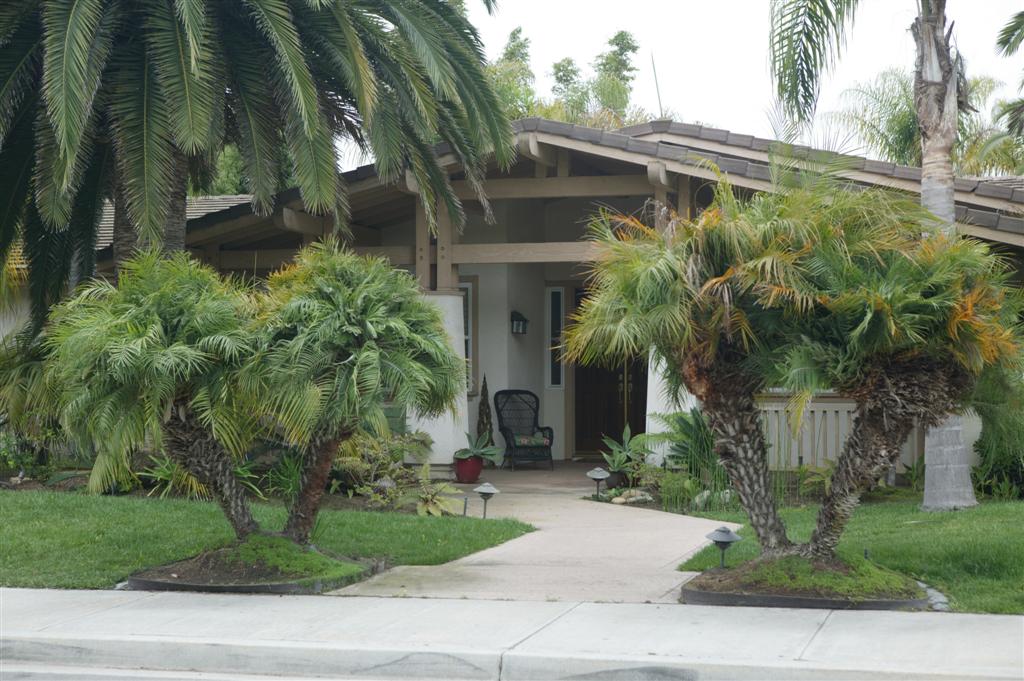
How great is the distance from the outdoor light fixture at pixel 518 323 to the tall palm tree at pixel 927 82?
6.27 meters

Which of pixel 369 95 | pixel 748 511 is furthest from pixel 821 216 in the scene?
pixel 369 95

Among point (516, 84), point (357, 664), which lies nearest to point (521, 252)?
point (357, 664)

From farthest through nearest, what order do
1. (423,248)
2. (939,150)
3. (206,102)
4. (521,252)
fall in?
(423,248) → (521,252) → (939,150) → (206,102)

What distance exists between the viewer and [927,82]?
11656 mm

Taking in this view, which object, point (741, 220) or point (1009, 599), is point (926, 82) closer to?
point (741, 220)

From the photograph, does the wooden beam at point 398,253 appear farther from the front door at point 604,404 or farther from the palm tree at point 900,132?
the palm tree at point 900,132

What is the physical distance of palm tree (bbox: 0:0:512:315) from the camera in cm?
1115

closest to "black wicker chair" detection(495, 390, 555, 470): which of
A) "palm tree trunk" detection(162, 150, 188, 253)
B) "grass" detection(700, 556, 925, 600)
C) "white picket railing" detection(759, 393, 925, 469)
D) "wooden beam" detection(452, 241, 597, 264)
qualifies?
"wooden beam" detection(452, 241, 597, 264)

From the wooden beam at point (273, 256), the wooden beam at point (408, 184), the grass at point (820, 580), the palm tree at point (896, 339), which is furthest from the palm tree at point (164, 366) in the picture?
the wooden beam at point (273, 256)

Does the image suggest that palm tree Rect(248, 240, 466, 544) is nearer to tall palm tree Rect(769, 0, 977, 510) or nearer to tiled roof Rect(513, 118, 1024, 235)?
tiled roof Rect(513, 118, 1024, 235)

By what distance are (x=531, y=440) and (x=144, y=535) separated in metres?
7.30

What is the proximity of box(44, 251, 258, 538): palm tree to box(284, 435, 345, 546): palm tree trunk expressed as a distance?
1.62 feet

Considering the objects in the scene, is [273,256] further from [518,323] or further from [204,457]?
[204,457]

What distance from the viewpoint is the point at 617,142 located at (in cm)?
1386
